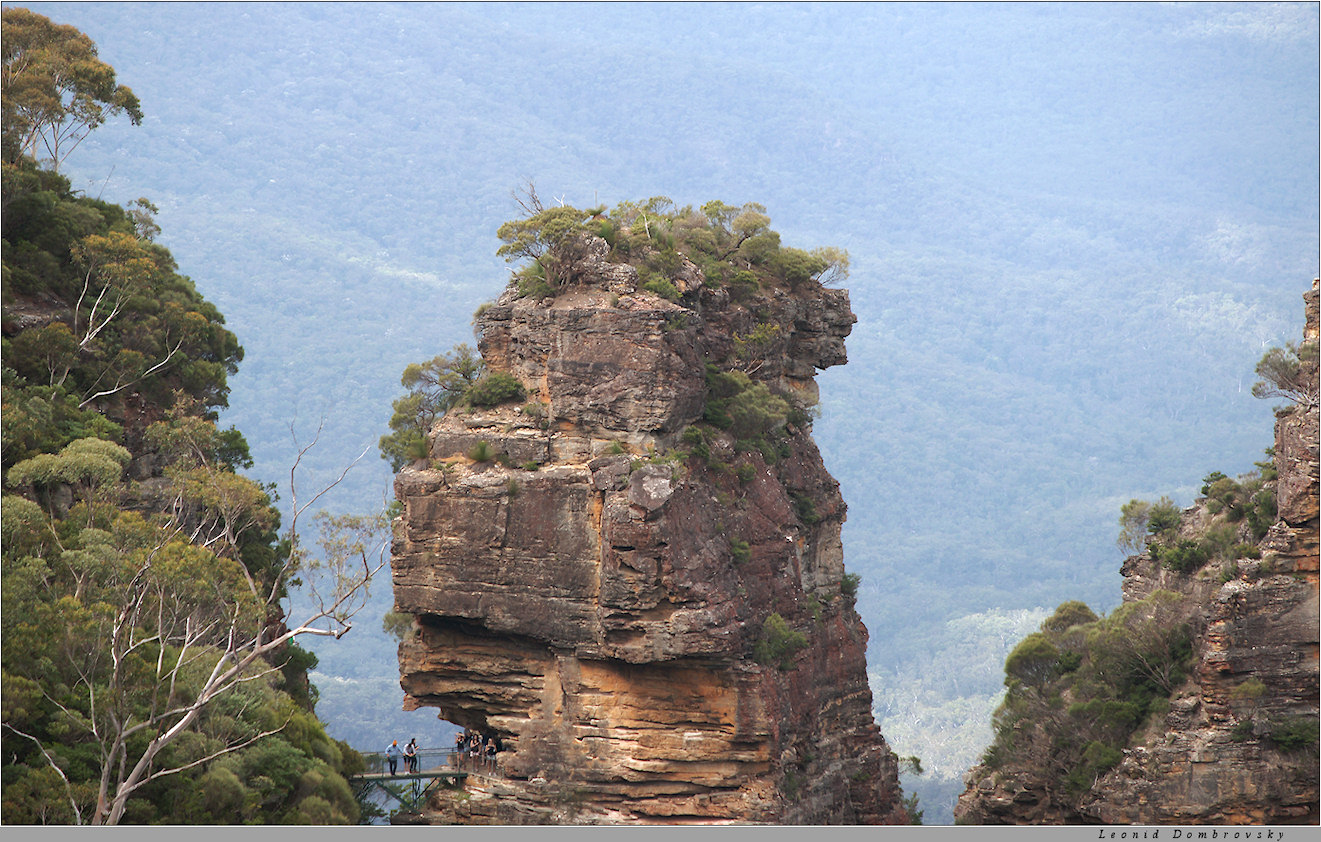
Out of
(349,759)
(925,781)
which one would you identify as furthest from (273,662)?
(925,781)

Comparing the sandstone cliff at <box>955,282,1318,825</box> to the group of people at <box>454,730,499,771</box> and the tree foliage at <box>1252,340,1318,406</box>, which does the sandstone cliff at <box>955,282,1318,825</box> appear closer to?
the tree foliage at <box>1252,340,1318,406</box>

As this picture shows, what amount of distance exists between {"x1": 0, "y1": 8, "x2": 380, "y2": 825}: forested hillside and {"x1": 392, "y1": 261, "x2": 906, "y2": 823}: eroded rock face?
6.84 metres

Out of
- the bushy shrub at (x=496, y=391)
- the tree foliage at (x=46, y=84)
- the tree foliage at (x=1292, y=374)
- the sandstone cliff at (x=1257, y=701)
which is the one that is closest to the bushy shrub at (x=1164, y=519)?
the tree foliage at (x=1292, y=374)

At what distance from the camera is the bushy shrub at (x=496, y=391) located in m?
67.2

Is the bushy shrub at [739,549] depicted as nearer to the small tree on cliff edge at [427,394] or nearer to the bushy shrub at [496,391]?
the bushy shrub at [496,391]

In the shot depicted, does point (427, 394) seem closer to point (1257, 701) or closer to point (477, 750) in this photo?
point (477, 750)

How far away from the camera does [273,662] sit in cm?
6731

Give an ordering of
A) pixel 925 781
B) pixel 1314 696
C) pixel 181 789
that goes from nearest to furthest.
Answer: pixel 181 789, pixel 1314 696, pixel 925 781

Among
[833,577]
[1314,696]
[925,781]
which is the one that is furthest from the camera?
[925,781]

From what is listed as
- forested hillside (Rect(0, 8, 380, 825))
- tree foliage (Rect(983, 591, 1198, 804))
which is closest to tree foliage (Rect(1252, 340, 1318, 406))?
tree foliage (Rect(983, 591, 1198, 804))

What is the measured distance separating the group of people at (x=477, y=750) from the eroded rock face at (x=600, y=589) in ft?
3.89

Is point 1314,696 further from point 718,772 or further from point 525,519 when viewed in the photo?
point 525,519

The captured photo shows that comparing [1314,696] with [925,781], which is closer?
[1314,696]

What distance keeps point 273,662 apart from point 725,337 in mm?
25762
